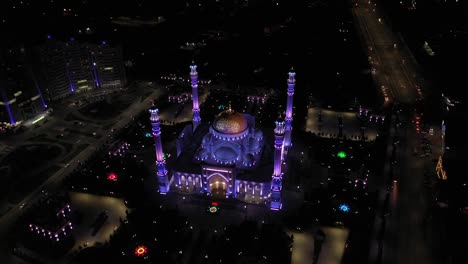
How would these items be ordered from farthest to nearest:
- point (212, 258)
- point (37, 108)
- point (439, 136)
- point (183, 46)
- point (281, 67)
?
point (183, 46) < point (281, 67) < point (37, 108) < point (439, 136) < point (212, 258)

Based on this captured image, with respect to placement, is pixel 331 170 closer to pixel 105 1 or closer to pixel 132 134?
pixel 132 134

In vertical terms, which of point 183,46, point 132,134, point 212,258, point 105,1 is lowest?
point 212,258

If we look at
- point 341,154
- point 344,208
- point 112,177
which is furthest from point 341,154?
point 112,177

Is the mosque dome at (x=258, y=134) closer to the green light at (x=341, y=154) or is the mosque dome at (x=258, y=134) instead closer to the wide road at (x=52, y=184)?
the green light at (x=341, y=154)

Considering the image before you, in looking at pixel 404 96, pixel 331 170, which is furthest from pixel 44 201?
pixel 404 96

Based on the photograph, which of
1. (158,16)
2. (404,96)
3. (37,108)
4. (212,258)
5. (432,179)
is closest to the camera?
(212,258)

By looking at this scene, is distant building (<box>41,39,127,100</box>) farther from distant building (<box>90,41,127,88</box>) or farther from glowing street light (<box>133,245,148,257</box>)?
glowing street light (<box>133,245,148,257</box>)

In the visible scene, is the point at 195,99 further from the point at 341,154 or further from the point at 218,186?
the point at 341,154

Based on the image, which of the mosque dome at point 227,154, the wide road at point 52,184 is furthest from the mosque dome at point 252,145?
the wide road at point 52,184
